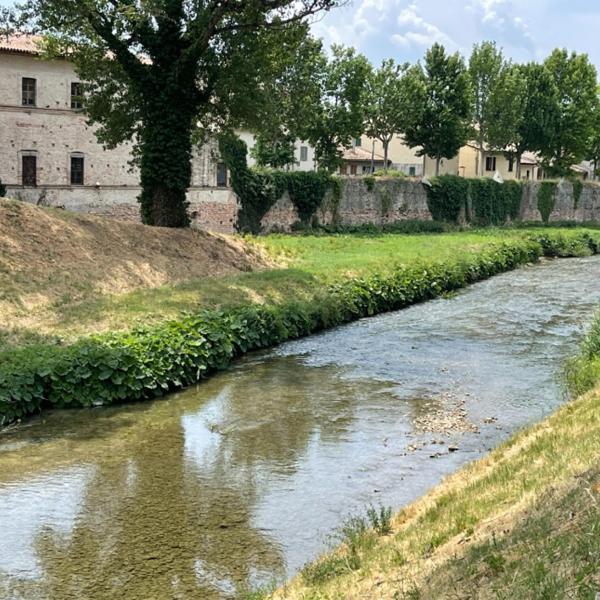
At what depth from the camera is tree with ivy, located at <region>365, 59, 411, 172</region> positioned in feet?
183

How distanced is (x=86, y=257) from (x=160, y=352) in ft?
21.1

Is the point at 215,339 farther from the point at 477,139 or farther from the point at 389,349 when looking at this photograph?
the point at 477,139

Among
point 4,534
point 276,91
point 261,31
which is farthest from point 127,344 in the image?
point 276,91

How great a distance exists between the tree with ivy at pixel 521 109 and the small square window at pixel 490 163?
8281 millimetres

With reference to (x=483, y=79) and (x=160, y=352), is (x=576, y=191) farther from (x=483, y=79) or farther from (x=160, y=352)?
(x=160, y=352)

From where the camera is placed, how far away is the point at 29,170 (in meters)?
41.5

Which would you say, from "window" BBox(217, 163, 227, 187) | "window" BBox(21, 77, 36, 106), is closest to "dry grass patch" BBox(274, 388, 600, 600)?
"window" BBox(217, 163, 227, 187)

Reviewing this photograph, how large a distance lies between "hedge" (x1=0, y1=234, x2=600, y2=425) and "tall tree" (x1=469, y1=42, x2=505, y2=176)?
4248 centimetres

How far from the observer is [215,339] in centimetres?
1530

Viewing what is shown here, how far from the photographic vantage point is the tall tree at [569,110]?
6334cm

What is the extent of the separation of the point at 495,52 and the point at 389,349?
171ft

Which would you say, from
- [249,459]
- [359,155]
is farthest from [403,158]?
[249,459]

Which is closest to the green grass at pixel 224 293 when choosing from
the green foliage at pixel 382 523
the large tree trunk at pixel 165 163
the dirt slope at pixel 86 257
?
the dirt slope at pixel 86 257

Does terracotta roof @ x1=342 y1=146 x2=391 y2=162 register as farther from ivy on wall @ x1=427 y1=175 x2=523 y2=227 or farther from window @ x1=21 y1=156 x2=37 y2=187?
window @ x1=21 y1=156 x2=37 y2=187
